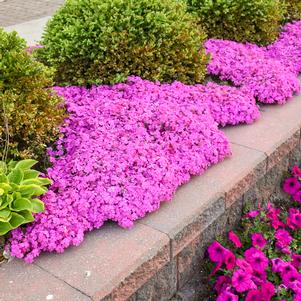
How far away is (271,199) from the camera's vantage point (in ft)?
13.1

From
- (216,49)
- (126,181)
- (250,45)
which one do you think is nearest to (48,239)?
(126,181)

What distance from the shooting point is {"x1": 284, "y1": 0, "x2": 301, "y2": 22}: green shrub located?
244 inches

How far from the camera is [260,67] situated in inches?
185

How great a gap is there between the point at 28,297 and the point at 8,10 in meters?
9.22

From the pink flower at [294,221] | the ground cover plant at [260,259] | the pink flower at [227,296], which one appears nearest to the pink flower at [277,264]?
the ground cover plant at [260,259]

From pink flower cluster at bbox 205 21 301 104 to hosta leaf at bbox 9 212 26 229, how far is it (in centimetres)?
248

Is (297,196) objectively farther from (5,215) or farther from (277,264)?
(5,215)

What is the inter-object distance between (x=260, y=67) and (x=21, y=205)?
286 centimetres

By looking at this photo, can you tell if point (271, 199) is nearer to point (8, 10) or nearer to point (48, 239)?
point (48, 239)

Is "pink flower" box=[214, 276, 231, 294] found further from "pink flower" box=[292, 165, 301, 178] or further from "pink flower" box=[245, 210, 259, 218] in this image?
"pink flower" box=[292, 165, 301, 178]

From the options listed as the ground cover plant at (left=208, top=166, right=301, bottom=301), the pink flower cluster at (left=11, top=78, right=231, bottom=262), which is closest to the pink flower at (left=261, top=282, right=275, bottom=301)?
the ground cover plant at (left=208, top=166, right=301, bottom=301)

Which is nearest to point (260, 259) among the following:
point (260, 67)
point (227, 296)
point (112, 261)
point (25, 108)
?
point (227, 296)

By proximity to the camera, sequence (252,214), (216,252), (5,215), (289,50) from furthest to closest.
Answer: (289,50) → (252,214) → (216,252) → (5,215)

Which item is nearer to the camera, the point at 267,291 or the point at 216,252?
the point at 267,291
